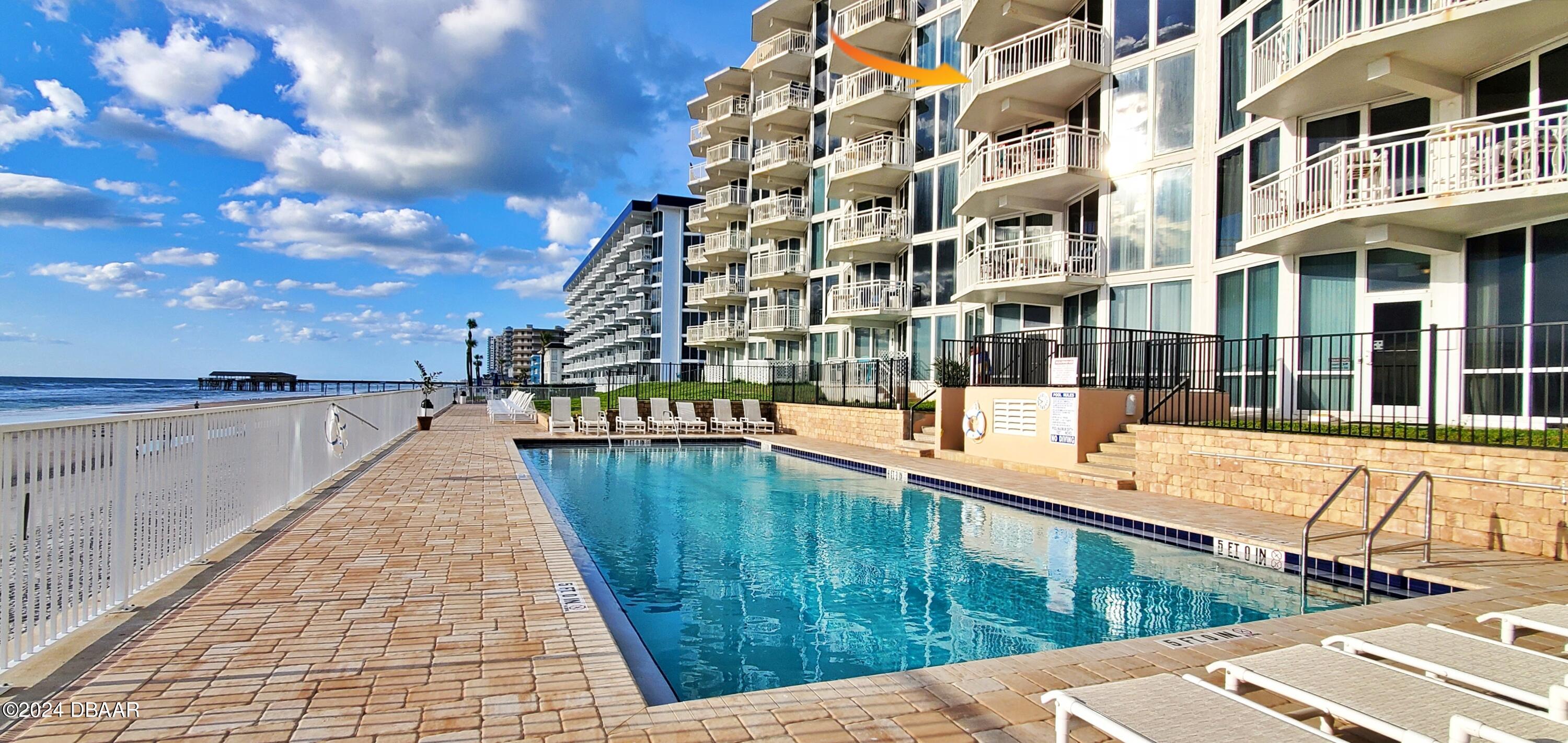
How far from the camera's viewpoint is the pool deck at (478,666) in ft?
9.53

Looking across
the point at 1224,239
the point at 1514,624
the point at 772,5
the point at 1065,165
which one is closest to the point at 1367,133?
the point at 1224,239

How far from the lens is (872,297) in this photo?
23.9m

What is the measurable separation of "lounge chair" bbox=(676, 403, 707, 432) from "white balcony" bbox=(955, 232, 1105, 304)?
7.79 m

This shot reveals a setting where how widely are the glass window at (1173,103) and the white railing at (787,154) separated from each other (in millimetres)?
16930

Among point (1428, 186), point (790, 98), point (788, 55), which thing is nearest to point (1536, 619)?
point (1428, 186)

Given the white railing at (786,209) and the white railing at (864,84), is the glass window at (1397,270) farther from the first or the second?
the white railing at (786,209)

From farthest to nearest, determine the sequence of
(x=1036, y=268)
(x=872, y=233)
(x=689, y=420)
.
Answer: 1. (x=872, y=233)
2. (x=689, y=420)
3. (x=1036, y=268)

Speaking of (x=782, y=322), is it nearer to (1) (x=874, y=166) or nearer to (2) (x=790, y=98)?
(2) (x=790, y=98)

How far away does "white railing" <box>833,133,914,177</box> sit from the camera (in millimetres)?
23609

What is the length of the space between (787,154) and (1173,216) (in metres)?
19.0

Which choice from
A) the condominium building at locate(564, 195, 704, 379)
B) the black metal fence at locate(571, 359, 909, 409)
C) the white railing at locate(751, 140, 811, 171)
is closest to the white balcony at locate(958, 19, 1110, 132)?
the black metal fence at locate(571, 359, 909, 409)

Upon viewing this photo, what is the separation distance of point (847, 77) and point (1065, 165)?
1139 cm

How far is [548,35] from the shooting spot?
13656 millimetres

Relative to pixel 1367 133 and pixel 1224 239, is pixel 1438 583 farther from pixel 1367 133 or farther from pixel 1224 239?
pixel 1224 239
